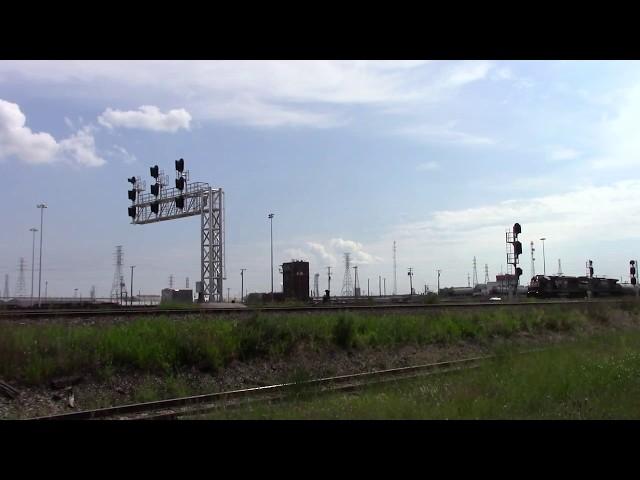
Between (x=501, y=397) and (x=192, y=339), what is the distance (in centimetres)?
889

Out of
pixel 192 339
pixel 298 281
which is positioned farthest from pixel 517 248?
pixel 298 281

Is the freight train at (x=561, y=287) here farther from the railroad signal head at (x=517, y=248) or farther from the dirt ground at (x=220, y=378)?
the dirt ground at (x=220, y=378)

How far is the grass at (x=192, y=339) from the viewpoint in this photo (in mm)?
14500

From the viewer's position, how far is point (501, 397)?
38.3 ft

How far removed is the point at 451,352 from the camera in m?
23.5

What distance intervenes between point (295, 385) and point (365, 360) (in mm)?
6945

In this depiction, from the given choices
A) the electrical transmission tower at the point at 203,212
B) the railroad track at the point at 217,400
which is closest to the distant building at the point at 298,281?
the electrical transmission tower at the point at 203,212

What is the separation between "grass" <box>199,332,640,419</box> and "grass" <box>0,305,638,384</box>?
4925 millimetres

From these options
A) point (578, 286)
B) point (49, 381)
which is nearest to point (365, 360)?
point (49, 381)

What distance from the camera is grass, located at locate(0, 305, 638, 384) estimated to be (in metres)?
14.5

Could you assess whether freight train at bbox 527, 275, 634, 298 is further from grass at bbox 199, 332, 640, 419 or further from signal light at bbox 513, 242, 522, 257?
grass at bbox 199, 332, 640, 419

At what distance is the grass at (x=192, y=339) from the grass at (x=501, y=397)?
4.93 metres
